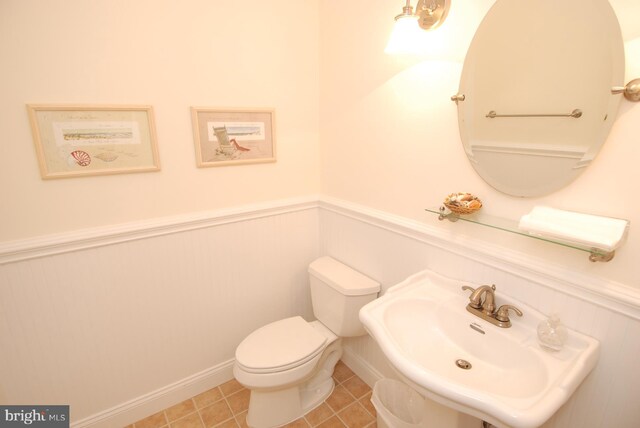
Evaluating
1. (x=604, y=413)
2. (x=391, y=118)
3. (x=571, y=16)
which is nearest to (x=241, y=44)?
(x=391, y=118)

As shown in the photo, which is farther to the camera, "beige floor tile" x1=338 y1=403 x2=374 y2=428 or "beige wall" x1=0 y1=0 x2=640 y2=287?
"beige floor tile" x1=338 y1=403 x2=374 y2=428

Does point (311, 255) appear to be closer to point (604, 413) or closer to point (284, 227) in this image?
point (284, 227)

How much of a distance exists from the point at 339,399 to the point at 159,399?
3.23ft

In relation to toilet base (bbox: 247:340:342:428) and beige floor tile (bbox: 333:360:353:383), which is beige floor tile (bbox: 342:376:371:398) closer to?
beige floor tile (bbox: 333:360:353:383)

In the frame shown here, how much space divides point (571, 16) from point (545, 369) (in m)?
1.01

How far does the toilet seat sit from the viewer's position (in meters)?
1.48

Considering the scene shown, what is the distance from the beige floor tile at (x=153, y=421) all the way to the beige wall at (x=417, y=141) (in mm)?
1540

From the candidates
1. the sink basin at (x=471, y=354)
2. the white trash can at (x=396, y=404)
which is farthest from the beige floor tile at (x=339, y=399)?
the sink basin at (x=471, y=354)

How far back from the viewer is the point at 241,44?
1.59m

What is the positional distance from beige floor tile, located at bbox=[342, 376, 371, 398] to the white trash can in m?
0.32

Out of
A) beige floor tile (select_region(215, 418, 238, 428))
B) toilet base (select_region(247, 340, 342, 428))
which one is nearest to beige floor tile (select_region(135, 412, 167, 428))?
beige floor tile (select_region(215, 418, 238, 428))

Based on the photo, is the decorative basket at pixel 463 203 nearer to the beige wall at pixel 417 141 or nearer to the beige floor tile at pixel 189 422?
the beige wall at pixel 417 141

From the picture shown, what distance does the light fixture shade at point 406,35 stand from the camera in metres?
1.20

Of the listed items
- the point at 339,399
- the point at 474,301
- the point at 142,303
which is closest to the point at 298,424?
the point at 339,399
